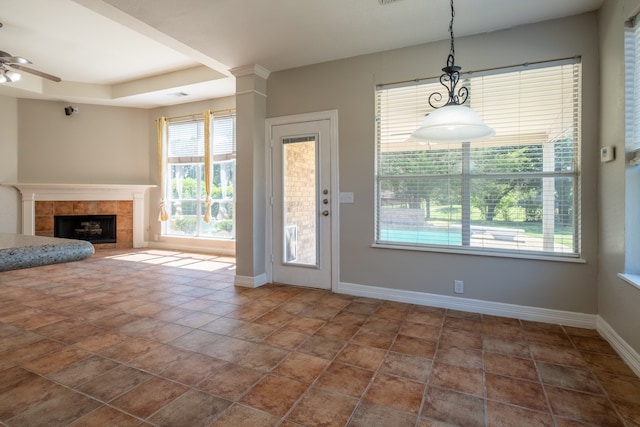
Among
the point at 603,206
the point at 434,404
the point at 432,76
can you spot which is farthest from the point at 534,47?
the point at 434,404

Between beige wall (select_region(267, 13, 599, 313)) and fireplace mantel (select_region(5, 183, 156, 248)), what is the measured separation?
430 cm

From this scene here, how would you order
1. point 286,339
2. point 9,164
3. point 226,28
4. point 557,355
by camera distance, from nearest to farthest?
1. point 557,355
2. point 286,339
3. point 226,28
4. point 9,164

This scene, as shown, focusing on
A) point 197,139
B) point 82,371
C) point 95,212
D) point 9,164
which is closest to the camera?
point 82,371

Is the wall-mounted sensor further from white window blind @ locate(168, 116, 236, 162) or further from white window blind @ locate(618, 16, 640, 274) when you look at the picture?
white window blind @ locate(168, 116, 236, 162)

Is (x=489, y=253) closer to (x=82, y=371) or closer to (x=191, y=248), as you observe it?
(x=82, y=371)

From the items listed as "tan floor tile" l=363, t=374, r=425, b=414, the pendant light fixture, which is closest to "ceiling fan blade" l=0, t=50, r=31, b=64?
Answer: the pendant light fixture

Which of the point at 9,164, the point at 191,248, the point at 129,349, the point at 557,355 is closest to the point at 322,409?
the point at 129,349

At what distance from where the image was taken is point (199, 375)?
6.81 feet

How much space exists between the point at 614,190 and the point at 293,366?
265 centimetres

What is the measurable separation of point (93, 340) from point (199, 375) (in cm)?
111

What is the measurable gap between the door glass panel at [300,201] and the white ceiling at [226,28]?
3.30 ft

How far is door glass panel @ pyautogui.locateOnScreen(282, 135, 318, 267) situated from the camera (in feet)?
13.1

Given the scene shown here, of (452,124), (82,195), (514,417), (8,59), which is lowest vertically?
(514,417)

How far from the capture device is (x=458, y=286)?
3285mm
